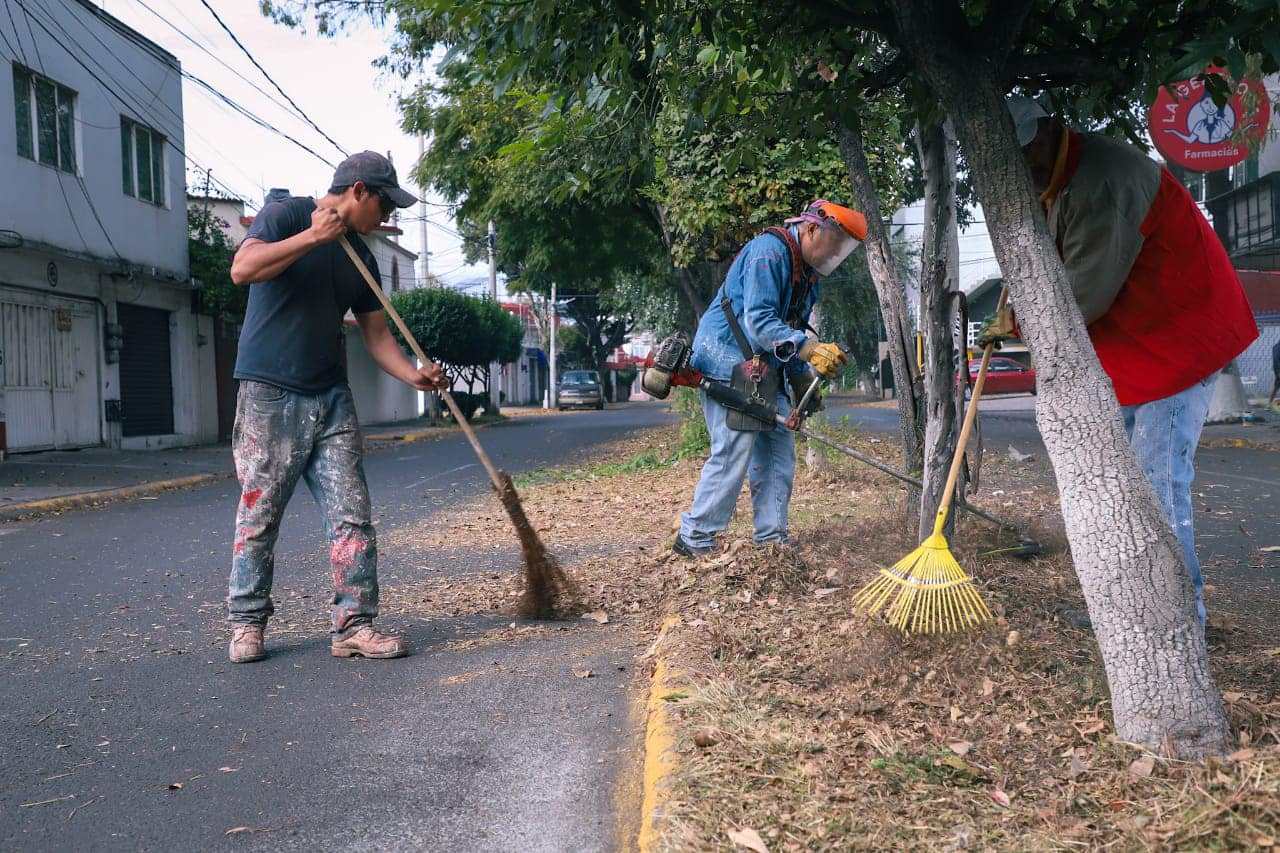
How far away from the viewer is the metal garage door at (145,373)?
17.5m

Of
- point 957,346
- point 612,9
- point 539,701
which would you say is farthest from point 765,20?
point 539,701

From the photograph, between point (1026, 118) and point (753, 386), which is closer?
point (1026, 118)

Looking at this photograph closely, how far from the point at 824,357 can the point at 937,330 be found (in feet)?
1.71

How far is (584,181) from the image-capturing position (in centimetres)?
454

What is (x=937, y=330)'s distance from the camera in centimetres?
449

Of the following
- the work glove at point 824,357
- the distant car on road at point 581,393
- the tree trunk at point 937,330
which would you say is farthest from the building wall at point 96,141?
the distant car on road at point 581,393

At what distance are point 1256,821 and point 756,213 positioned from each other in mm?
7899

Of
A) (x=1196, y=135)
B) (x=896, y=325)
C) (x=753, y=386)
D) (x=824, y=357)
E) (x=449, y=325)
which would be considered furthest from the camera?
(x=449, y=325)

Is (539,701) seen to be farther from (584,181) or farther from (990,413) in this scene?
(990,413)

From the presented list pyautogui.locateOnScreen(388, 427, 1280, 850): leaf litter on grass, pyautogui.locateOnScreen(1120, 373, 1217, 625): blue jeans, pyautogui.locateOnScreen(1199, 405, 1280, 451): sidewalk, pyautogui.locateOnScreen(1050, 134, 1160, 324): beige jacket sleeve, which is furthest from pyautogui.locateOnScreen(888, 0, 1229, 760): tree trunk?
pyautogui.locateOnScreen(1199, 405, 1280, 451): sidewalk

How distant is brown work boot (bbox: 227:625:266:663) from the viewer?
3984 mm

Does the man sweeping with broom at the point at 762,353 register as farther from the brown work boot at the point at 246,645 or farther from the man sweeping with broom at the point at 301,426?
the brown work boot at the point at 246,645

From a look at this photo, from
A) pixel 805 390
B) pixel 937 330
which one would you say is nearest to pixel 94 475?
pixel 805 390

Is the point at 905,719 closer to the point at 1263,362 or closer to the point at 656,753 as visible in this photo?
the point at 656,753
